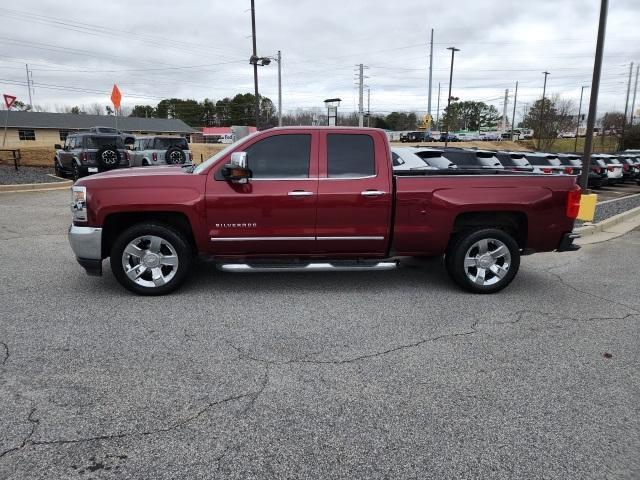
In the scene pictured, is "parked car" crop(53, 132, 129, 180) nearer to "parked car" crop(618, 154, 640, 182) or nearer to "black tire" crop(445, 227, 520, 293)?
"black tire" crop(445, 227, 520, 293)

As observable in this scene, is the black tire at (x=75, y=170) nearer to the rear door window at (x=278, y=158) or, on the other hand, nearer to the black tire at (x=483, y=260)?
the rear door window at (x=278, y=158)

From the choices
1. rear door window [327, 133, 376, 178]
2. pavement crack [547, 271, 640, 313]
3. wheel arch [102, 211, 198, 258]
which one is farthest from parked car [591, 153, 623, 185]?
wheel arch [102, 211, 198, 258]

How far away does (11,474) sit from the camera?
2477 millimetres

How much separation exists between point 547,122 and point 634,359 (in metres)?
61.0

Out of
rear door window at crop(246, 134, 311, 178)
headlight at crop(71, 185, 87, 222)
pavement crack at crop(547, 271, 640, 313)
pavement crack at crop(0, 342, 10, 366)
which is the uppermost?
rear door window at crop(246, 134, 311, 178)

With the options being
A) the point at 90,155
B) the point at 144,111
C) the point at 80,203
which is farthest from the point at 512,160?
the point at 144,111

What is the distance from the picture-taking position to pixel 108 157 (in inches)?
722

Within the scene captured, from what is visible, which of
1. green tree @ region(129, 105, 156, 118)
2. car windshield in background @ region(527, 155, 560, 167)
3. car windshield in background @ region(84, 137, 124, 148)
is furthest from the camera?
green tree @ region(129, 105, 156, 118)

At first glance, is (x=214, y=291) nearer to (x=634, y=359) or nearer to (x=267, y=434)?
(x=267, y=434)

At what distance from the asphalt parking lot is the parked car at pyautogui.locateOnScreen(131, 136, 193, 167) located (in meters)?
13.7

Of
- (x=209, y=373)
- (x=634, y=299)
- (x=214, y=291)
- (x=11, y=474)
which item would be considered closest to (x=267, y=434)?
(x=209, y=373)

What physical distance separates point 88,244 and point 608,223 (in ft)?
33.1

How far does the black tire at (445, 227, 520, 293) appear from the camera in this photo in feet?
18.0

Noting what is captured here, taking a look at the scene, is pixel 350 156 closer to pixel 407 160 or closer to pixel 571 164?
pixel 407 160
